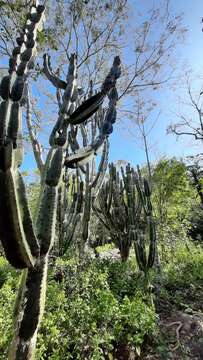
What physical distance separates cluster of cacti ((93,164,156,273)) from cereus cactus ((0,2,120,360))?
3.11 m

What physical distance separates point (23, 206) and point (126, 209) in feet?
15.0

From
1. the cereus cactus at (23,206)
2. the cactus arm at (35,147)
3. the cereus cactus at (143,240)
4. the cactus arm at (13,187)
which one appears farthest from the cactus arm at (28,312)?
the cactus arm at (35,147)

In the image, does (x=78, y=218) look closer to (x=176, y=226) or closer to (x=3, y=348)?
(x=3, y=348)

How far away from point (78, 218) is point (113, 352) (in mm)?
2600

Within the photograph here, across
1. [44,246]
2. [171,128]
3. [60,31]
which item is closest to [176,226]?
[171,128]

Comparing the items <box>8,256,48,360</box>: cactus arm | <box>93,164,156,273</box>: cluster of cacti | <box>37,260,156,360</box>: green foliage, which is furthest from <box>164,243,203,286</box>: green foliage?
<box>8,256,48,360</box>: cactus arm

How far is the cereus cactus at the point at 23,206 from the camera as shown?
1648mm

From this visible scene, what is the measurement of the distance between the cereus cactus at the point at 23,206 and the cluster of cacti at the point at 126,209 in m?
3.11

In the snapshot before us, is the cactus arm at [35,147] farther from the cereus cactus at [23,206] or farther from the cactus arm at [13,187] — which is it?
the cactus arm at [13,187]

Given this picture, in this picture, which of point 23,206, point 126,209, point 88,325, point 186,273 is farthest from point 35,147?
point 186,273

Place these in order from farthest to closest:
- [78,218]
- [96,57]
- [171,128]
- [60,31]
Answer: [171,128], [96,57], [60,31], [78,218]

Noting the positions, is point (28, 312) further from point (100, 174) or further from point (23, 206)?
point (100, 174)

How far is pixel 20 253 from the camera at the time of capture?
5.61 feet

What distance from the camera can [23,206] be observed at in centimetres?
174
